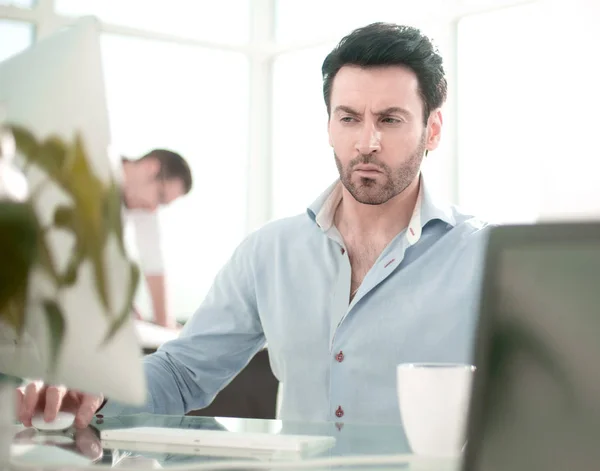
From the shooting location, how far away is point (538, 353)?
0.50 m

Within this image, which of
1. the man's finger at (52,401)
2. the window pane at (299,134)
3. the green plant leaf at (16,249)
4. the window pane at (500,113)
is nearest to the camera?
the green plant leaf at (16,249)

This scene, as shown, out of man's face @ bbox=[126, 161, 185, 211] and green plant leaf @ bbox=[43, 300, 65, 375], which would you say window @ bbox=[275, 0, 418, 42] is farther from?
green plant leaf @ bbox=[43, 300, 65, 375]

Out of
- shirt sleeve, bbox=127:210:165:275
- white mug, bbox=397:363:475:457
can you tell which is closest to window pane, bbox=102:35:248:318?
shirt sleeve, bbox=127:210:165:275

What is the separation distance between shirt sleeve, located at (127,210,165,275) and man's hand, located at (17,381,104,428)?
337 cm

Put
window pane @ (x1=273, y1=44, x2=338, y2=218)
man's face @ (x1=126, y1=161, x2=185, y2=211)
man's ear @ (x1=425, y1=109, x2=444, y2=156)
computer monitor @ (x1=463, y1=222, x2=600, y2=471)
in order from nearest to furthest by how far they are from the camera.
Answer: computer monitor @ (x1=463, y1=222, x2=600, y2=471) → man's ear @ (x1=425, y1=109, x2=444, y2=156) → man's face @ (x1=126, y1=161, x2=185, y2=211) → window pane @ (x1=273, y1=44, x2=338, y2=218)

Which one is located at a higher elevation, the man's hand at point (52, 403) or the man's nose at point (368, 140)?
the man's nose at point (368, 140)

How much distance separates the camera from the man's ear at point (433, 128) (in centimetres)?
206

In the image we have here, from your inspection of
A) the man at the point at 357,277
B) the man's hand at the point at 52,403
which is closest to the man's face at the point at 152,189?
the man at the point at 357,277

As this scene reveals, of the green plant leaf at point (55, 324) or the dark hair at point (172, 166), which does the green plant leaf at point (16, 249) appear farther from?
the dark hair at point (172, 166)

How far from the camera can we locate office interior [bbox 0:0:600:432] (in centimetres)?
369

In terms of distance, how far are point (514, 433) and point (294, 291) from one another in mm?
1269

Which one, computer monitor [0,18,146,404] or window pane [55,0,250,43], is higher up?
window pane [55,0,250,43]

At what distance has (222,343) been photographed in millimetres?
1681

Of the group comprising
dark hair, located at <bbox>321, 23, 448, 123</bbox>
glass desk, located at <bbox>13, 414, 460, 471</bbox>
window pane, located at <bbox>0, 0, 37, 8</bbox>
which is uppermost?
window pane, located at <bbox>0, 0, 37, 8</bbox>
